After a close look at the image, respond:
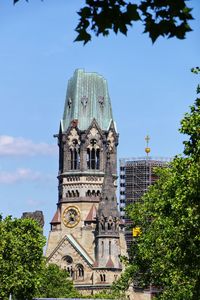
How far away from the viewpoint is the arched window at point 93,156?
184750mm

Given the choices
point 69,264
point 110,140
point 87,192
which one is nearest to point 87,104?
point 110,140

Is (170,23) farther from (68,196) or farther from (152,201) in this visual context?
(68,196)

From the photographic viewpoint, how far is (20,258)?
91.7m

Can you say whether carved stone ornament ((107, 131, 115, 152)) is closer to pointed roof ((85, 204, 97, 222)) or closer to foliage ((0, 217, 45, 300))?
pointed roof ((85, 204, 97, 222))

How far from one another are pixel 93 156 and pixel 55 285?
1651 inches

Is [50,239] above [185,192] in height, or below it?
above

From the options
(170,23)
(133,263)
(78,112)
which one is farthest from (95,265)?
(170,23)

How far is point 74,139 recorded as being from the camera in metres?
186

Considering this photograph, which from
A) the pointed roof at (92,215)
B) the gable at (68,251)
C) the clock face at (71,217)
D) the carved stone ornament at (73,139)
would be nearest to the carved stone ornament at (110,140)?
the carved stone ornament at (73,139)

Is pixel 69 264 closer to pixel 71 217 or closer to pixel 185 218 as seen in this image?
pixel 71 217

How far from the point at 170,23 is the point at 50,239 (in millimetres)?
168145

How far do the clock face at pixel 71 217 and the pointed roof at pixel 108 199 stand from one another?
847 centimetres

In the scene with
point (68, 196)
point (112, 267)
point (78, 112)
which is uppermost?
point (78, 112)

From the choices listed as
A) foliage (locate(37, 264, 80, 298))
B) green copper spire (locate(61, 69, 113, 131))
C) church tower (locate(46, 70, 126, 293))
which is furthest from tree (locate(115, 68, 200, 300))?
green copper spire (locate(61, 69, 113, 131))
